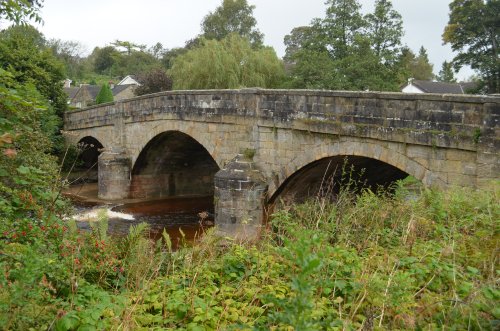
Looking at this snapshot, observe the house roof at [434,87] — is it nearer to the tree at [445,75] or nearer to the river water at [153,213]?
the tree at [445,75]

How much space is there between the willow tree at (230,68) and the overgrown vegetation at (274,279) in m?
21.0

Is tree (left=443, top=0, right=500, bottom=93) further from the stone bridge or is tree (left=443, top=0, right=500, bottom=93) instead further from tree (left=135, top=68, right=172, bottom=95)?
tree (left=135, top=68, right=172, bottom=95)

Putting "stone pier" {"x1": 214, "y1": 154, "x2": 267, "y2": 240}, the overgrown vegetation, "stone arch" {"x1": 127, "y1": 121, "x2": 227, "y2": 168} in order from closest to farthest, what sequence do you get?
1. the overgrown vegetation
2. "stone pier" {"x1": 214, "y1": 154, "x2": 267, "y2": 240}
3. "stone arch" {"x1": 127, "y1": 121, "x2": 227, "y2": 168}

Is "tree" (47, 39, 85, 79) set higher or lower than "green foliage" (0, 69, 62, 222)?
higher

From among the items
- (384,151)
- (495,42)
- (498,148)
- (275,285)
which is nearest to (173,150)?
(384,151)

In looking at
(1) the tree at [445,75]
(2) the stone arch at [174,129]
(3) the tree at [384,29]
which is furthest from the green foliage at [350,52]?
(1) the tree at [445,75]

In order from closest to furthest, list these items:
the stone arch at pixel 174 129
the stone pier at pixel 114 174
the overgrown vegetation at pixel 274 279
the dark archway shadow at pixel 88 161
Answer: the overgrown vegetation at pixel 274 279 → the stone arch at pixel 174 129 → the stone pier at pixel 114 174 → the dark archway shadow at pixel 88 161

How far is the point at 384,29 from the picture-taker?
83.4 feet

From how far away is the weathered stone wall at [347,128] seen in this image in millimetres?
7039

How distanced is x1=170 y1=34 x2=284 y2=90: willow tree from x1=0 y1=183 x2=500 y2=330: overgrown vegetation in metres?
21.0

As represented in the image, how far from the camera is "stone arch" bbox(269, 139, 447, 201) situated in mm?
7789

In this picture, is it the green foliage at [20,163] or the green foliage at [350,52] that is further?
the green foliage at [350,52]

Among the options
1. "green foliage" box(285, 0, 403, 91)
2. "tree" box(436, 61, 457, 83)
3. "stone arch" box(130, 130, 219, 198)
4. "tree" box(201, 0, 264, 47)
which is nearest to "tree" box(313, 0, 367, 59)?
"green foliage" box(285, 0, 403, 91)

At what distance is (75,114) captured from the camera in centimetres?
2250
